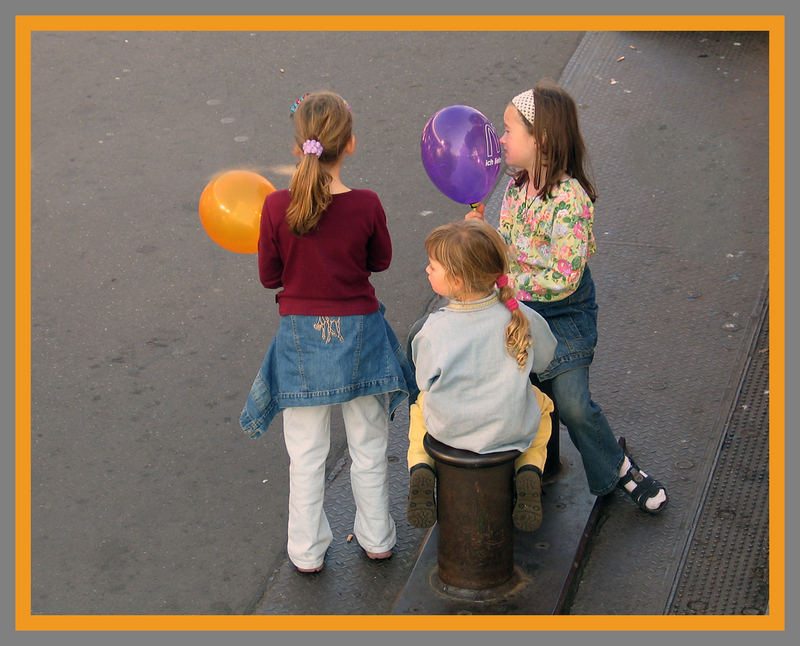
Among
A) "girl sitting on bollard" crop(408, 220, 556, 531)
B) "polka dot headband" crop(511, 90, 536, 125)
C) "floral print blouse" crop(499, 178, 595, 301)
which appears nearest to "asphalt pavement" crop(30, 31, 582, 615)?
"girl sitting on bollard" crop(408, 220, 556, 531)

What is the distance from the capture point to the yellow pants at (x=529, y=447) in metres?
3.85

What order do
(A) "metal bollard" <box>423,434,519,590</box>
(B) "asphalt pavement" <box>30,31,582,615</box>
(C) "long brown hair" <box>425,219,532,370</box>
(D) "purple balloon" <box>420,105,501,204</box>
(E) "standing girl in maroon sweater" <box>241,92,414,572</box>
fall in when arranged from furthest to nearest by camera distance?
(B) "asphalt pavement" <box>30,31,582,615</box>
(D) "purple balloon" <box>420,105,501,204</box>
(A) "metal bollard" <box>423,434,519,590</box>
(E) "standing girl in maroon sweater" <box>241,92,414,572</box>
(C) "long brown hair" <box>425,219,532,370</box>

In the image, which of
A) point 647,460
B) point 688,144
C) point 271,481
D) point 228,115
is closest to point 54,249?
point 228,115

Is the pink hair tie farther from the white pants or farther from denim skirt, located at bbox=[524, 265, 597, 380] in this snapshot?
denim skirt, located at bbox=[524, 265, 597, 380]

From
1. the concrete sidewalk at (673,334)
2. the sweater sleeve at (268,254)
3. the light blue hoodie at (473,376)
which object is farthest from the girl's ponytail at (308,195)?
the concrete sidewalk at (673,334)

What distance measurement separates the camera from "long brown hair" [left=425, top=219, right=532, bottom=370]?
3549 mm

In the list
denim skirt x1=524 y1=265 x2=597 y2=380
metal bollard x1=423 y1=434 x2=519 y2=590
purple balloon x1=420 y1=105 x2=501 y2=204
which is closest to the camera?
metal bollard x1=423 y1=434 x2=519 y2=590

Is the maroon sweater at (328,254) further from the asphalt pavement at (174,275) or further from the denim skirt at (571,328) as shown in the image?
the asphalt pavement at (174,275)

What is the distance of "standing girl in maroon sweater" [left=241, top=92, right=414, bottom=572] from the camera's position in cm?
366

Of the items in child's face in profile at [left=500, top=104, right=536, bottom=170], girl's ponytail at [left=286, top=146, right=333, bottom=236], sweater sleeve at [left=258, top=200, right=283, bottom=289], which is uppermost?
child's face in profile at [left=500, top=104, right=536, bottom=170]

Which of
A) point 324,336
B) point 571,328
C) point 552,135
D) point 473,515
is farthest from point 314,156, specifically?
point 473,515

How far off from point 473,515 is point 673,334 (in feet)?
7.00

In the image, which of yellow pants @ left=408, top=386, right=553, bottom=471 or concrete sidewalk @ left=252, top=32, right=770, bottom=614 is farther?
concrete sidewalk @ left=252, top=32, right=770, bottom=614

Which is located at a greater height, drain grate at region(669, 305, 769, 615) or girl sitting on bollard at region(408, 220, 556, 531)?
girl sitting on bollard at region(408, 220, 556, 531)
